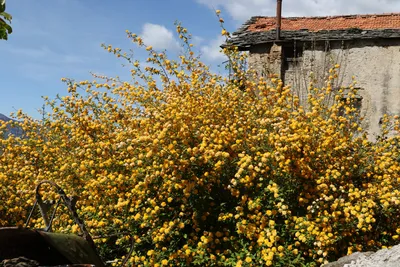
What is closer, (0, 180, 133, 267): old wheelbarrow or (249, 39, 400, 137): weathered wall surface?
(0, 180, 133, 267): old wheelbarrow

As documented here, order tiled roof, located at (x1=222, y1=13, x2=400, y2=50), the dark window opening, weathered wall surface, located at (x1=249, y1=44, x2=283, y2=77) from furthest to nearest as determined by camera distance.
Answer: the dark window opening → weathered wall surface, located at (x1=249, y1=44, x2=283, y2=77) → tiled roof, located at (x1=222, y1=13, x2=400, y2=50)

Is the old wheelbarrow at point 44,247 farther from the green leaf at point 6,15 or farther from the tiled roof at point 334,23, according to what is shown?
the tiled roof at point 334,23

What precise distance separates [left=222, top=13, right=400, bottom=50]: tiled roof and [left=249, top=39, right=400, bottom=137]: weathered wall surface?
28cm

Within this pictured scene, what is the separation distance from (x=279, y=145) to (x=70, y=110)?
346cm

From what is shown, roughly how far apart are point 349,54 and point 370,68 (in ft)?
2.38

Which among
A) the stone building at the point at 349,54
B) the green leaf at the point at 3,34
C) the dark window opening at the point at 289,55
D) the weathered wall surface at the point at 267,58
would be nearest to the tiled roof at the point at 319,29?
the stone building at the point at 349,54

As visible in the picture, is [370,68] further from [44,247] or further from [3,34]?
[44,247]

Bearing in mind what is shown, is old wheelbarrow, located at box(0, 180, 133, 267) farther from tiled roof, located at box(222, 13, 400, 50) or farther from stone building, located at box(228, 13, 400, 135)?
stone building, located at box(228, 13, 400, 135)

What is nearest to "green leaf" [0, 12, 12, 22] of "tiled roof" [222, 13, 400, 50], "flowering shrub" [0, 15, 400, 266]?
"flowering shrub" [0, 15, 400, 266]

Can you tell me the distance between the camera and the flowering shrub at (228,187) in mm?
4371

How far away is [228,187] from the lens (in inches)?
172

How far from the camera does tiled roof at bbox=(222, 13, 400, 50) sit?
12.6 metres

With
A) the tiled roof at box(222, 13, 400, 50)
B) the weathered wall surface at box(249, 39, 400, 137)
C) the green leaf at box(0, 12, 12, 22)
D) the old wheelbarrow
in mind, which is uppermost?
the tiled roof at box(222, 13, 400, 50)

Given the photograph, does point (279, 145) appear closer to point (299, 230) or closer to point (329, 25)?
point (299, 230)
